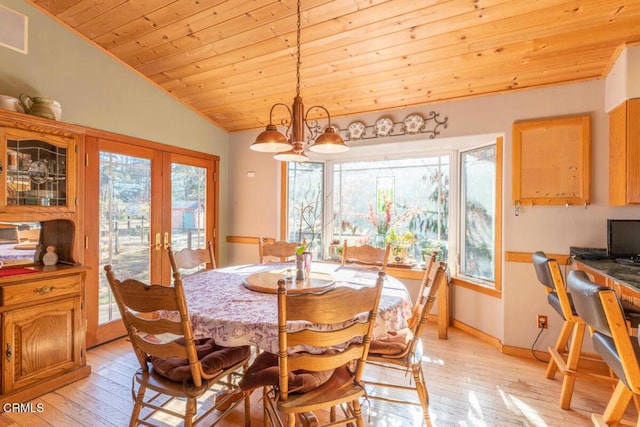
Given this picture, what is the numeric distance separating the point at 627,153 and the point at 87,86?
4.45 meters

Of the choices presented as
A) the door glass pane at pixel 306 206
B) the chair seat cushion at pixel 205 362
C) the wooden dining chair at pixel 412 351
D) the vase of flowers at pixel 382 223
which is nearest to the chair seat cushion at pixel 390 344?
the wooden dining chair at pixel 412 351

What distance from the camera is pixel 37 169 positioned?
Answer: 2.43 m

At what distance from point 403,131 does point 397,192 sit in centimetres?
86

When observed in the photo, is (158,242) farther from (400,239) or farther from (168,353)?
(400,239)

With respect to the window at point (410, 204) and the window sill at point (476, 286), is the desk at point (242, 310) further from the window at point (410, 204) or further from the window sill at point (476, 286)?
the window at point (410, 204)

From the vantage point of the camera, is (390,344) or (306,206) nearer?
(390,344)

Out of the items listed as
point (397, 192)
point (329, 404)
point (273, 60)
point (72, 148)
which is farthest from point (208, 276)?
point (397, 192)

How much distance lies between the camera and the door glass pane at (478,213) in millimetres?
3273

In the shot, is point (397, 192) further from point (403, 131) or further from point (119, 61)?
point (119, 61)

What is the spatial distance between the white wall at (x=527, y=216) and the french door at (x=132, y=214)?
1.83 metres

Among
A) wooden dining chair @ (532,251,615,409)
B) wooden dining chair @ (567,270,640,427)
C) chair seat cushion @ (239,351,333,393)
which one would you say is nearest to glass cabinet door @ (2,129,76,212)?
chair seat cushion @ (239,351,333,393)

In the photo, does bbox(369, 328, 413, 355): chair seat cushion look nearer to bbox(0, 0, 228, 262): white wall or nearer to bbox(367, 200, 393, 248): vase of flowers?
bbox(367, 200, 393, 248): vase of flowers

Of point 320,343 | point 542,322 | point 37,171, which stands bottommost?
point 542,322

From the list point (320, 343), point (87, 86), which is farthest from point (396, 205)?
point (87, 86)
